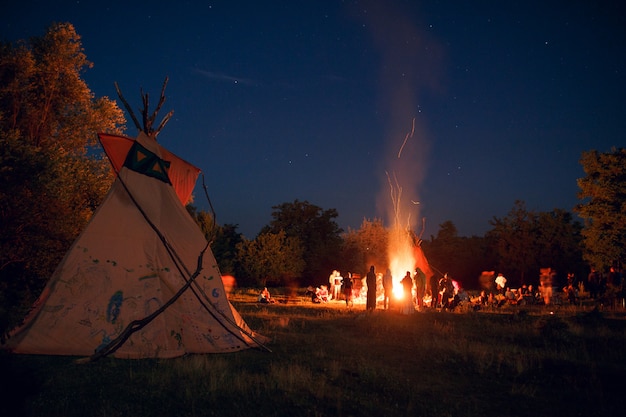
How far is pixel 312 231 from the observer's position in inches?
2085

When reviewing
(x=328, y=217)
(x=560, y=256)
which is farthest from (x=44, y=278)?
(x=560, y=256)

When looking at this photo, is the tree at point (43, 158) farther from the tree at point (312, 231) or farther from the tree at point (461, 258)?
the tree at point (461, 258)

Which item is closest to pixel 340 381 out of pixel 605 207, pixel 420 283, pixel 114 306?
pixel 114 306

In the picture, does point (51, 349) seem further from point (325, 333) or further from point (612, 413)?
point (612, 413)

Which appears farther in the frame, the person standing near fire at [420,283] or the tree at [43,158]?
the person standing near fire at [420,283]

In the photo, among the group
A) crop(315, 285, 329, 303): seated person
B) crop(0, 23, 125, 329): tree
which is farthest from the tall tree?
crop(0, 23, 125, 329): tree

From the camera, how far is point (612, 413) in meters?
6.32

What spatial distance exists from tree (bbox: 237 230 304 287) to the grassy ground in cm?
3029

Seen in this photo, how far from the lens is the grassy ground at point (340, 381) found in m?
5.98

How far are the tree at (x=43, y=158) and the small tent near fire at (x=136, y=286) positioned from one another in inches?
202

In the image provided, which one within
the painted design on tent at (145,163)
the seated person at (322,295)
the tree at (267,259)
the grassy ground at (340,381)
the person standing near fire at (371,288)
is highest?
the painted design on tent at (145,163)

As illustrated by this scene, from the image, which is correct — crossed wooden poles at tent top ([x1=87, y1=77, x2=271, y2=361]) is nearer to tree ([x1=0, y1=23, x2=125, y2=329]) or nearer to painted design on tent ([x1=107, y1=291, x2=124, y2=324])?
painted design on tent ([x1=107, y1=291, x2=124, y2=324])

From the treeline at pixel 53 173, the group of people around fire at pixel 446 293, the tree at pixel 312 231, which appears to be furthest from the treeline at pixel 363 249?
the group of people around fire at pixel 446 293

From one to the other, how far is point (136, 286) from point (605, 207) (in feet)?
106
